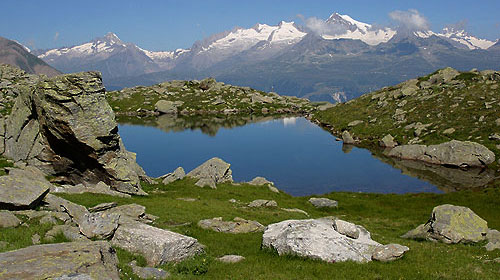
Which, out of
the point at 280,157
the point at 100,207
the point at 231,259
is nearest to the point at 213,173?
the point at 100,207

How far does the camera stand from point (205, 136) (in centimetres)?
13938

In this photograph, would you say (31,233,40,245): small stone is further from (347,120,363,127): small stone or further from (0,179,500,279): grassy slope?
(347,120,363,127): small stone

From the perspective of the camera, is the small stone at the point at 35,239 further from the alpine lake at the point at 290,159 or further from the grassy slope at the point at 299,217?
the alpine lake at the point at 290,159

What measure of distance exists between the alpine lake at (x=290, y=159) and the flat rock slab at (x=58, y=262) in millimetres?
56212

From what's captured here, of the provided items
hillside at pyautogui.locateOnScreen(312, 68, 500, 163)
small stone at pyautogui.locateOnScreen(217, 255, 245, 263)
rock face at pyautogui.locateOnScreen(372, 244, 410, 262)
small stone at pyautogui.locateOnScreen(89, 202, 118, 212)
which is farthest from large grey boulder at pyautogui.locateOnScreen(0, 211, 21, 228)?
hillside at pyautogui.locateOnScreen(312, 68, 500, 163)

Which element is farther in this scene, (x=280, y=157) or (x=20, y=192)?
(x=280, y=157)

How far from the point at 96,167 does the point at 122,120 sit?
A: 5995 inches

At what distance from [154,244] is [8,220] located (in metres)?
8.15

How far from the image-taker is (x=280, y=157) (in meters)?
104

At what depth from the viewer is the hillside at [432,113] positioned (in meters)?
96.5

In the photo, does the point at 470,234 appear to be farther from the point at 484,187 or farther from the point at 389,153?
the point at 389,153

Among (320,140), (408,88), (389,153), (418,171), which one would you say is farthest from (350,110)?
(418,171)

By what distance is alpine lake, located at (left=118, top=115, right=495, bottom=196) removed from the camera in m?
73.2

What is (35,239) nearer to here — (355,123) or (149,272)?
(149,272)
